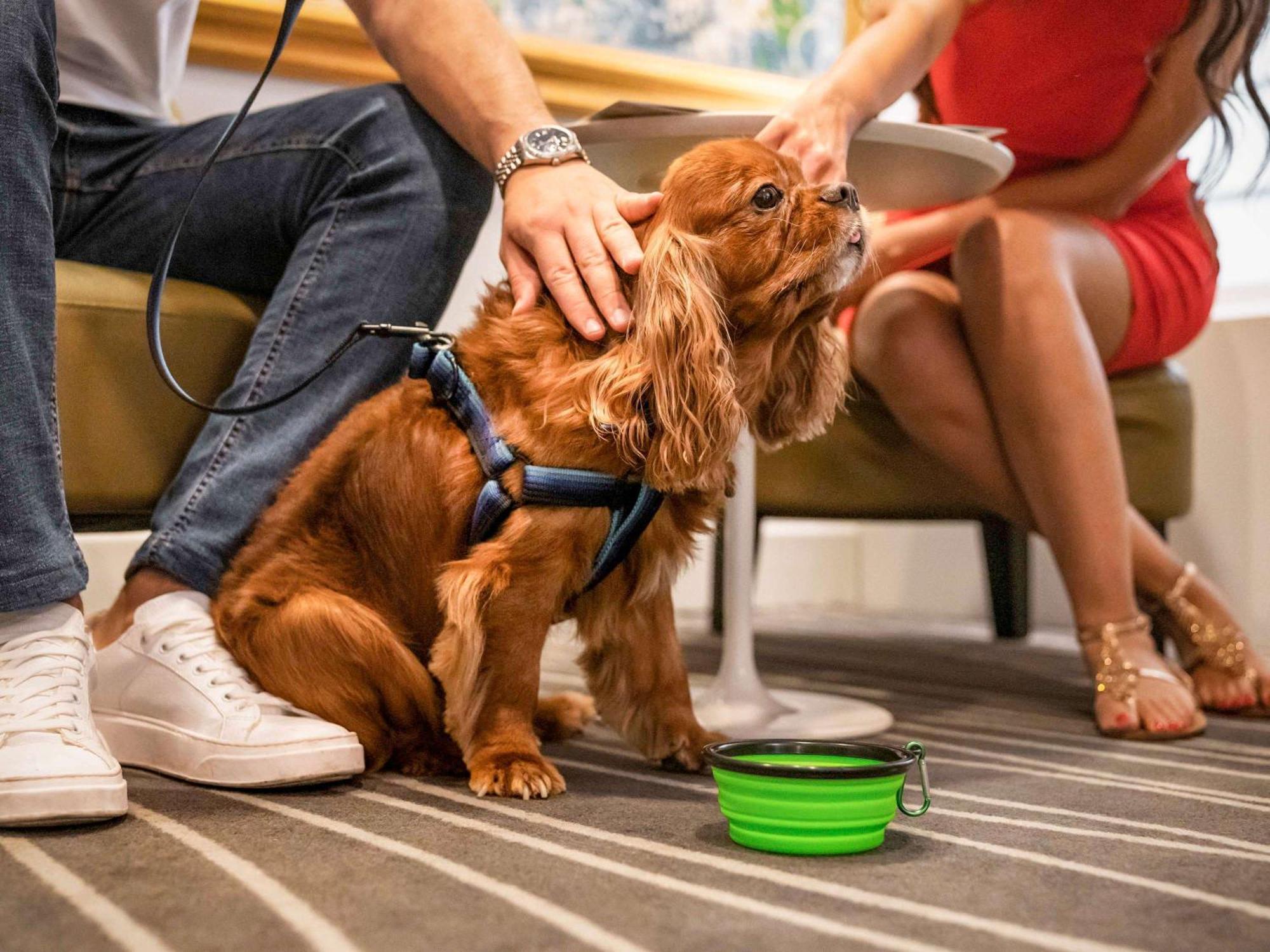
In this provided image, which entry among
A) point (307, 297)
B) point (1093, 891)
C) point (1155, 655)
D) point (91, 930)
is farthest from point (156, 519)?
point (1155, 655)

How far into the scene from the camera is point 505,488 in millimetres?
1258

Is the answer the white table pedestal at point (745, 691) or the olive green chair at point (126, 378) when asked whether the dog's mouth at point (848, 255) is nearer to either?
the white table pedestal at point (745, 691)

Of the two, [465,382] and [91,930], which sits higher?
[465,382]

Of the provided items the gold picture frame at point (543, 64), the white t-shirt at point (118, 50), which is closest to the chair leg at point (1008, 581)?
the gold picture frame at point (543, 64)

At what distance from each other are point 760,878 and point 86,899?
0.52m

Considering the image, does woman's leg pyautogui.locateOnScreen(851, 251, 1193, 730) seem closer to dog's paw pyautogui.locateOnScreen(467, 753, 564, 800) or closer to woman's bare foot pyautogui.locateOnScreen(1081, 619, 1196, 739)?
woman's bare foot pyautogui.locateOnScreen(1081, 619, 1196, 739)

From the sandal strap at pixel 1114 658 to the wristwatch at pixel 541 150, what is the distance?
1094 mm

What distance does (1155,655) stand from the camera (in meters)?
1.81

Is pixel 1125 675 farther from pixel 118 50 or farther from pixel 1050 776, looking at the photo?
pixel 118 50

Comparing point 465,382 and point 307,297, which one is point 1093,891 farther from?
point 307,297

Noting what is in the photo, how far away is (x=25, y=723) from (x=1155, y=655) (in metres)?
1.56

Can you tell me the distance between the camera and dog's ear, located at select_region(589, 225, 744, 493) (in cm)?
123

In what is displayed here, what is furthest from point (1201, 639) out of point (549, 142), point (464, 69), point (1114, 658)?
point (464, 69)

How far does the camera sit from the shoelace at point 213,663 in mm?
1305
